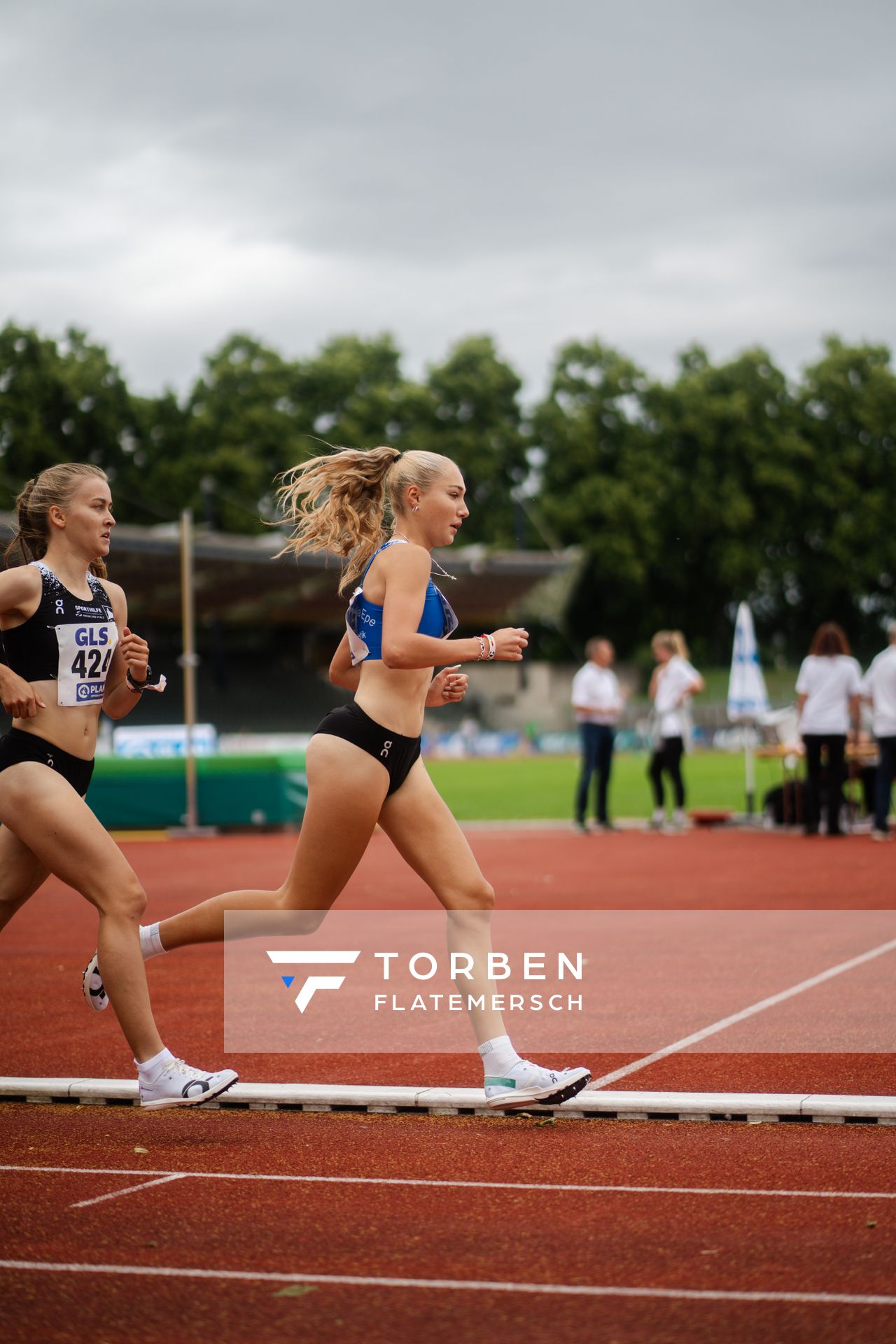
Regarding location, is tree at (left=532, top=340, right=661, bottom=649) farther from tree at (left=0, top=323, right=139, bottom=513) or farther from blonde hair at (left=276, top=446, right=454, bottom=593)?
blonde hair at (left=276, top=446, right=454, bottom=593)

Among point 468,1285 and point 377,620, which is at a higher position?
point 377,620

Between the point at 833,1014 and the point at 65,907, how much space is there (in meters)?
6.48

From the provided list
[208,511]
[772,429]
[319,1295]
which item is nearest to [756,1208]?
[319,1295]

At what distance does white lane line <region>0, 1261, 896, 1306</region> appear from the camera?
3.19 meters

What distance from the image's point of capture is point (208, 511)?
56719 millimetres

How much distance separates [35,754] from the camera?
189 inches

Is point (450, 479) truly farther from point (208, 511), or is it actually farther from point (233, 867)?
point (208, 511)

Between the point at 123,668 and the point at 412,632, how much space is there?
0.97 meters

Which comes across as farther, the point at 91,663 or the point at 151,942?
the point at 151,942

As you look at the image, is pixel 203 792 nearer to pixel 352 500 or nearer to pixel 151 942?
pixel 151 942

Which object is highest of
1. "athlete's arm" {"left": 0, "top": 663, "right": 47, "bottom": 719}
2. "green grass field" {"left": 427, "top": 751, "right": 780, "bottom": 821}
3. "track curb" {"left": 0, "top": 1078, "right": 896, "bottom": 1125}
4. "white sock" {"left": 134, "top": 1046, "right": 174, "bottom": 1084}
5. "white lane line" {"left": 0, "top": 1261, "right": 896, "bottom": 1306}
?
"athlete's arm" {"left": 0, "top": 663, "right": 47, "bottom": 719}

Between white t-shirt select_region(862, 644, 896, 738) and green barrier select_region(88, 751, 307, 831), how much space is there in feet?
21.3

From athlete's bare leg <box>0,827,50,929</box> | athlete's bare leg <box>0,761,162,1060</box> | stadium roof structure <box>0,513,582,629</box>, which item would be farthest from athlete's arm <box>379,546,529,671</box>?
stadium roof structure <box>0,513,582,629</box>

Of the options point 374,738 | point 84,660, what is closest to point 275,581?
point 84,660
